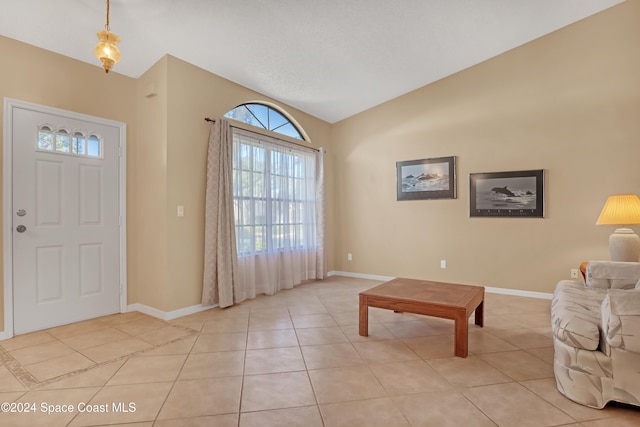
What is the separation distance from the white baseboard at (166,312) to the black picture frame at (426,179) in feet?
10.6

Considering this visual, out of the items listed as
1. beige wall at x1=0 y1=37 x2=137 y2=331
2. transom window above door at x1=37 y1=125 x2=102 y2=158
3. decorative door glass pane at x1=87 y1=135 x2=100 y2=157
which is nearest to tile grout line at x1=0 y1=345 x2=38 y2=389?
beige wall at x1=0 y1=37 x2=137 y2=331

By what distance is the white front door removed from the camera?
299 centimetres

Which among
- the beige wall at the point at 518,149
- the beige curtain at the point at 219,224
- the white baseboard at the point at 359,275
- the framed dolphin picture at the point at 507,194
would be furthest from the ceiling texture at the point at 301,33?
the white baseboard at the point at 359,275

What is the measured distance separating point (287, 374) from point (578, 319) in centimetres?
184

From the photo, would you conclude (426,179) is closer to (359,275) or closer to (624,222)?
(359,275)

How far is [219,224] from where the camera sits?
3.76 meters

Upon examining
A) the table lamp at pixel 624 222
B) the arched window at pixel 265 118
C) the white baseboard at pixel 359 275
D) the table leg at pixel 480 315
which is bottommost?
the white baseboard at pixel 359 275

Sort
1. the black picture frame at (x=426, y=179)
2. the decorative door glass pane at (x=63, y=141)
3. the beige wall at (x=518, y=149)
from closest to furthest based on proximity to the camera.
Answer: the decorative door glass pane at (x=63, y=141)
the beige wall at (x=518, y=149)
the black picture frame at (x=426, y=179)

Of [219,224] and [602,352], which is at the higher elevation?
[219,224]

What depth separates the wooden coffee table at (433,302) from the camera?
8.10 ft

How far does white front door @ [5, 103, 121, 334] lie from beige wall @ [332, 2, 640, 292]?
364 centimetres

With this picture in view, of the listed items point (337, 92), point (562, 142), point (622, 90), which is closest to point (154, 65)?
point (337, 92)

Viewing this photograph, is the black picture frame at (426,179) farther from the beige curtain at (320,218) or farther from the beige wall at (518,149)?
the beige curtain at (320,218)

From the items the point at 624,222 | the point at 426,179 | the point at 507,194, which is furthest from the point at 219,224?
the point at 624,222
